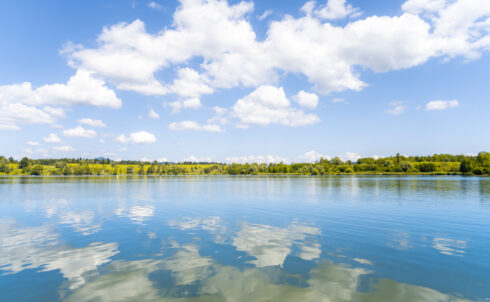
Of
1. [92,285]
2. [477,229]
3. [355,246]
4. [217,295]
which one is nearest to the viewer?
[217,295]

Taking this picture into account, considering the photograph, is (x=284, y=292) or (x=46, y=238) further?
(x=46, y=238)

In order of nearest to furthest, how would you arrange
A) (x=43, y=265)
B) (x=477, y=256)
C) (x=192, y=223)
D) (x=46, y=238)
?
(x=43, y=265) < (x=477, y=256) < (x=46, y=238) < (x=192, y=223)

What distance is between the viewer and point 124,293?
10.7 m

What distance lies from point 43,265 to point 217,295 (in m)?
10.2

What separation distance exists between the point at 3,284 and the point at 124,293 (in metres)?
5.68

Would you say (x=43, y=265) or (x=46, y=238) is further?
(x=46, y=238)

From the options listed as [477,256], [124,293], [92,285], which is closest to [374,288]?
[477,256]

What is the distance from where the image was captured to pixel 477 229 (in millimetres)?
22203

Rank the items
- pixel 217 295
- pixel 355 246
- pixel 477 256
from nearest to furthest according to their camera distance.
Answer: pixel 217 295
pixel 477 256
pixel 355 246

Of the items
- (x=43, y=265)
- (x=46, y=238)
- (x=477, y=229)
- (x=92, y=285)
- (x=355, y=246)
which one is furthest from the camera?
(x=477, y=229)


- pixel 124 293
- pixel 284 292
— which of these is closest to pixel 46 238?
pixel 124 293

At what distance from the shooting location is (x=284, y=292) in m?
10.5

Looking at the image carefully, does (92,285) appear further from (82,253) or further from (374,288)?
(374,288)

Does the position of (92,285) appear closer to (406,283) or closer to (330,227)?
(406,283)
